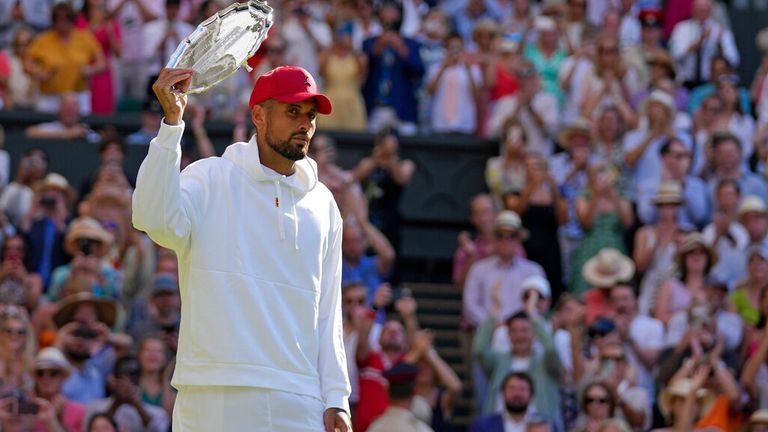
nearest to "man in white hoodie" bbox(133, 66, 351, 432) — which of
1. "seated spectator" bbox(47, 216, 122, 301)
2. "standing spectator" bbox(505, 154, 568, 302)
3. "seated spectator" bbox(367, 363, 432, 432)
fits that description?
"seated spectator" bbox(367, 363, 432, 432)

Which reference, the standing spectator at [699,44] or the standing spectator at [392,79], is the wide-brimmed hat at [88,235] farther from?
the standing spectator at [699,44]

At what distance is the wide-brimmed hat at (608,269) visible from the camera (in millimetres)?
14553

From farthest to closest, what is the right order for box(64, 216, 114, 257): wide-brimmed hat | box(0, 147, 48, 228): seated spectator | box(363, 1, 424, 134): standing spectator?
box(363, 1, 424, 134): standing spectator < box(0, 147, 48, 228): seated spectator < box(64, 216, 114, 257): wide-brimmed hat

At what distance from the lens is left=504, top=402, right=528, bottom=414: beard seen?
41.1 ft

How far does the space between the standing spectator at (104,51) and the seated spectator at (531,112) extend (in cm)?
355

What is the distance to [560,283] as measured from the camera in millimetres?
15648

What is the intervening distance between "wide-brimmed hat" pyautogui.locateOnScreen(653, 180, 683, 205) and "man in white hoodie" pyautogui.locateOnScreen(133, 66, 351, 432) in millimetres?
8599

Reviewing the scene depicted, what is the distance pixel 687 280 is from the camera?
14.5 meters

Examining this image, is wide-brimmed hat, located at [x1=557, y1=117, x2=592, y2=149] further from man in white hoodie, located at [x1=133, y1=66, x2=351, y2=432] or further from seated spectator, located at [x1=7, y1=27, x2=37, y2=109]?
man in white hoodie, located at [x1=133, y1=66, x2=351, y2=432]

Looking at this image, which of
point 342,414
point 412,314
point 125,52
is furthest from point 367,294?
point 342,414

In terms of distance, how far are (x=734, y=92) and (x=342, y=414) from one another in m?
11.0

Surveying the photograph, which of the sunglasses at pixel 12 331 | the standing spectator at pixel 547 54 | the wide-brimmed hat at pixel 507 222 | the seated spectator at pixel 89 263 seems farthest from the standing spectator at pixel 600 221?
the sunglasses at pixel 12 331

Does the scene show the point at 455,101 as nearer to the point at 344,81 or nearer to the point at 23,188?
the point at 344,81

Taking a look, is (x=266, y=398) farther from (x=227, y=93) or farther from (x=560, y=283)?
(x=227, y=93)
